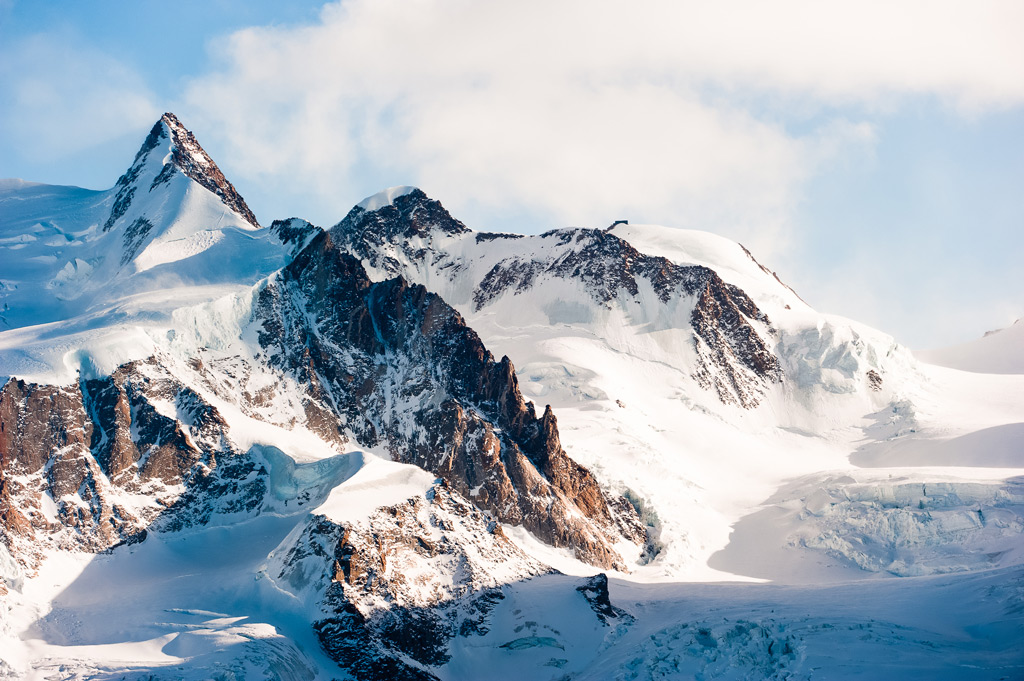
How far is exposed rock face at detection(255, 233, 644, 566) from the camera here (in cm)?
10662

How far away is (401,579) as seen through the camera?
83375 millimetres

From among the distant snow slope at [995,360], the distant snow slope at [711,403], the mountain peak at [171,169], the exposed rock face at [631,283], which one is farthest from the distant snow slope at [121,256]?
the distant snow slope at [995,360]

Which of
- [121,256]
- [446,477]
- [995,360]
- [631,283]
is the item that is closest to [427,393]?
[446,477]

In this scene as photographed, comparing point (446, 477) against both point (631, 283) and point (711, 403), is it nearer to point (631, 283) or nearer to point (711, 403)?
point (711, 403)

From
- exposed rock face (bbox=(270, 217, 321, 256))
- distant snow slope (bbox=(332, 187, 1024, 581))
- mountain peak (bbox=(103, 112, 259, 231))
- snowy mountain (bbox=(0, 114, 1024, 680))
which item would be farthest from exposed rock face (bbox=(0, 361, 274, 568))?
mountain peak (bbox=(103, 112, 259, 231))

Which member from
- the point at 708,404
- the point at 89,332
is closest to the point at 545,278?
the point at 708,404

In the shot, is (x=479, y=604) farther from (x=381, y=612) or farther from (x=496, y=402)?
(x=496, y=402)

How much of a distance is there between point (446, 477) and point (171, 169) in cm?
8998

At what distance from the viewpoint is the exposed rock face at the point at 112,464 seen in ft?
292

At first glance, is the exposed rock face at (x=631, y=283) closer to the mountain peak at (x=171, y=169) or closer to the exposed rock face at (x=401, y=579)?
the mountain peak at (x=171, y=169)

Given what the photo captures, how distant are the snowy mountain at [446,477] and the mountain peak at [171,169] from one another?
3.10 feet

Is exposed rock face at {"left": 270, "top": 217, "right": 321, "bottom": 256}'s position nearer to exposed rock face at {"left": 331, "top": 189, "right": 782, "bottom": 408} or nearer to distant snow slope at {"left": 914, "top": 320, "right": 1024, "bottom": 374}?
exposed rock face at {"left": 331, "top": 189, "right": 782, "bottom": 408}

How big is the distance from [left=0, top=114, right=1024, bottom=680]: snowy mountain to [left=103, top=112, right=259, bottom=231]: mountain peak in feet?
3.10

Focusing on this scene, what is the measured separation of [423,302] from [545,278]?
6099 centimetres
